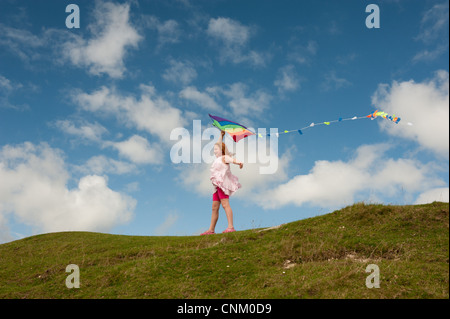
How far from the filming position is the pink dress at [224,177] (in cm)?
1539

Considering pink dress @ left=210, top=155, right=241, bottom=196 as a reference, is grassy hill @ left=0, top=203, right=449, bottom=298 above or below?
below

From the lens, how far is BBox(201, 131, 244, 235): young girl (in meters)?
15.3

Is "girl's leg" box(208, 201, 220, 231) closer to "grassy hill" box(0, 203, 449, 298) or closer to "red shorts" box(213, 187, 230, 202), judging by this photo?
"red shorts" box(213, 187, 230, 202)

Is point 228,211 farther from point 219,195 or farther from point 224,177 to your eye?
point 224,177

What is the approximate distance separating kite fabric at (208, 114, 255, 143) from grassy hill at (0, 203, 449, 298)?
456 centimetres

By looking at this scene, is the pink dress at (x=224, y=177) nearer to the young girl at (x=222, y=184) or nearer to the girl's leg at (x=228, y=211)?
the young girl at (x=222, y=184)

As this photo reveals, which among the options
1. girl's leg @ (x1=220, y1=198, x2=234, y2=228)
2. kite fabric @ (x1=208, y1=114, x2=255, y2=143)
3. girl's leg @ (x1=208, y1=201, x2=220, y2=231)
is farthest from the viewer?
kite fabric @ (x1=208, y1=114, x2=255, y2=143)

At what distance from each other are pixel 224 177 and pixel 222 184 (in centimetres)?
32

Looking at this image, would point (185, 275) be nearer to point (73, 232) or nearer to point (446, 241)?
point (446, 241)

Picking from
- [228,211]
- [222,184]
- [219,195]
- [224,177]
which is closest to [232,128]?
[224,177]

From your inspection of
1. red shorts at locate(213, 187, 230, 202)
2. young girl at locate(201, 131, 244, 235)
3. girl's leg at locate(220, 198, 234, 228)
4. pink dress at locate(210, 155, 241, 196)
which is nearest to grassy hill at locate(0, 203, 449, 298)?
girl's leg at locate(220, 198, 234, 228)

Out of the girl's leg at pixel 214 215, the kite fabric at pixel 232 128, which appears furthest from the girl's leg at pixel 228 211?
the kite fabric at pixel 232 128
